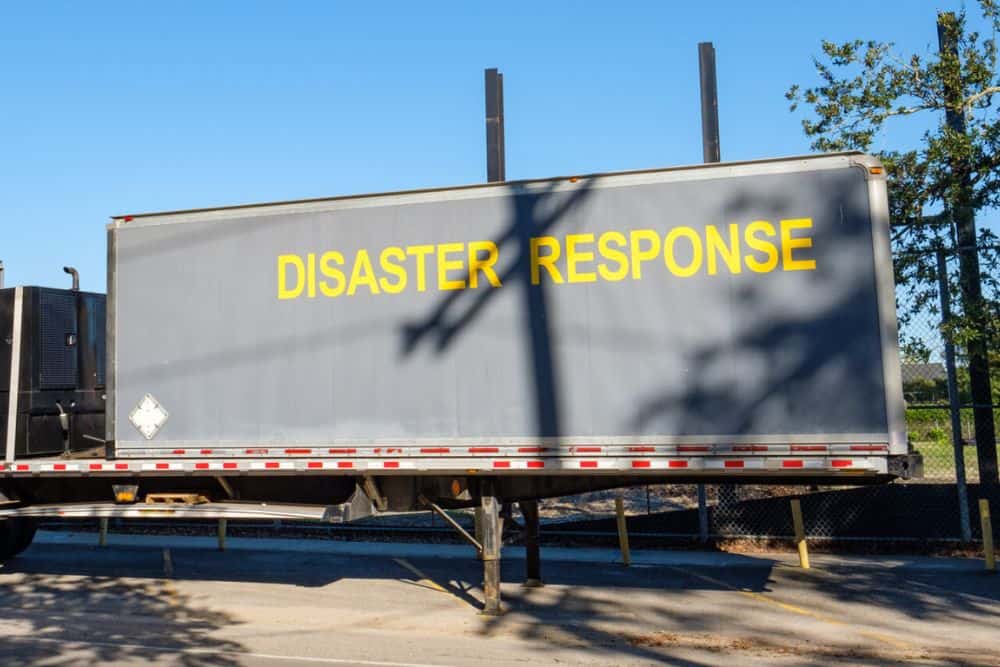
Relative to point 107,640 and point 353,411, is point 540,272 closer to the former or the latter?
point 353,411

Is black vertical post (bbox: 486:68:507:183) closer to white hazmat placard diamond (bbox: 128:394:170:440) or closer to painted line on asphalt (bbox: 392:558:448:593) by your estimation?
painted line on asphalt (bbox: 392:558:448:593)

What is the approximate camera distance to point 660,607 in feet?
34.4

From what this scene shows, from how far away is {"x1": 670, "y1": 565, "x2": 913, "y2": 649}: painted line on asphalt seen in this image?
8.88m

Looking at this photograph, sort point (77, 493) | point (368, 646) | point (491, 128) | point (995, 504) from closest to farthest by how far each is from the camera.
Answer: point (368, 646), point (77, 493), point (995, 504), point (491, 128)

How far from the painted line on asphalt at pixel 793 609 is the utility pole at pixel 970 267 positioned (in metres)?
4.71

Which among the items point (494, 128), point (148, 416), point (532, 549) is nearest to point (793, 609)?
point (532, 549)

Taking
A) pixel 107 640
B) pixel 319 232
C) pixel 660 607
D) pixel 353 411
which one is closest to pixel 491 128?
pixel 319 232

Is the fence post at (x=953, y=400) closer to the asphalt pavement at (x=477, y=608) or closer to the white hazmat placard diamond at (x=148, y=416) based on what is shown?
the asphalt pavement at (x=477, y=608)

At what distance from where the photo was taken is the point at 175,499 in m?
10.9

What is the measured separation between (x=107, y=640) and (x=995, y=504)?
11903 mm

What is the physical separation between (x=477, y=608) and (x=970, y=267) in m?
8.76

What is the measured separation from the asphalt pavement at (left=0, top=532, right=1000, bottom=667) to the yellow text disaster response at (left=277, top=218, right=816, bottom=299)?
3.55m

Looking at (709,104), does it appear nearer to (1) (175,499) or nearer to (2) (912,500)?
(2) (912,500)

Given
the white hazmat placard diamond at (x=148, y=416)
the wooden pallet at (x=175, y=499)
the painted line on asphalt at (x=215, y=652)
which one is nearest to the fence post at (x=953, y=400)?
the painted line on asphalt at (x=215, y=652)
